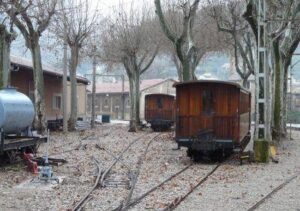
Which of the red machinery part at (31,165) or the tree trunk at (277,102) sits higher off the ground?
the tree trunk at (277,102)

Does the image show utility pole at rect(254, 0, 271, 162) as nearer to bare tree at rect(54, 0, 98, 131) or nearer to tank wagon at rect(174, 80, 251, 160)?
tank wagon at rect(174, 80, 251, 160)

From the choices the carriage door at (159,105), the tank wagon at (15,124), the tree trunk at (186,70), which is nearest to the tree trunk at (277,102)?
the tree trunk at (186,70)

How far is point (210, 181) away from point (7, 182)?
5.06 metres

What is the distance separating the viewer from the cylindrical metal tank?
15.6 meters

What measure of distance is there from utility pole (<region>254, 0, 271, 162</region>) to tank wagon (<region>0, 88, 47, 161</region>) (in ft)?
23.4

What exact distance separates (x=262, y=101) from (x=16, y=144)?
8.29m

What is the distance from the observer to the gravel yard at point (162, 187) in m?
10.8

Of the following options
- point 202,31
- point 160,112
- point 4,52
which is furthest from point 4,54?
point 160,112

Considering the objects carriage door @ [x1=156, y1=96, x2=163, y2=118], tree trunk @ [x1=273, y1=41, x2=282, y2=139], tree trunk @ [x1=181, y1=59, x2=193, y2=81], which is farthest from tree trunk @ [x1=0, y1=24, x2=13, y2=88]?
carriage door @ [x1=156, y1=96, x2=163, y2=118]

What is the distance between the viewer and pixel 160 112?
42.6 m

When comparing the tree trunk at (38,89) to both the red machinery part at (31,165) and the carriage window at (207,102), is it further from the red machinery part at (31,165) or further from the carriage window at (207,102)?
the red machinery part at (31,165)

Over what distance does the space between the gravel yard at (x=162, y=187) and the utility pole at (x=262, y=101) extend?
652 mm

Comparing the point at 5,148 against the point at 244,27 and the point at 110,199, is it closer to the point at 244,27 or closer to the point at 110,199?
the point at 110,199

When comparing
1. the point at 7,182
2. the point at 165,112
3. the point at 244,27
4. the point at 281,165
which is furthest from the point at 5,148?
the point at 165,112
